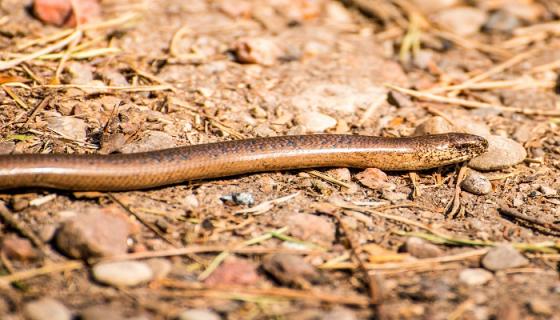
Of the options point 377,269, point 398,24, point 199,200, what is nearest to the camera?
point 377,269

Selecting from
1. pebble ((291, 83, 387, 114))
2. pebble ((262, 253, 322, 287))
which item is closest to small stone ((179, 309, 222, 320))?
pebble ((262, 253, 322, 287))

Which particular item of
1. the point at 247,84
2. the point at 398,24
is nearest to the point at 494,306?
the point at 247,84

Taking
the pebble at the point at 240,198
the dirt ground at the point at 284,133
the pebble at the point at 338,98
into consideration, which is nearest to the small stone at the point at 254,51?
the dirt ground at the point at 284,133

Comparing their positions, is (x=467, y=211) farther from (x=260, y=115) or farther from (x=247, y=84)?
(x=247, y=84)

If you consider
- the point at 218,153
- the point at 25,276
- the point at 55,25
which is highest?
the point at 55,25

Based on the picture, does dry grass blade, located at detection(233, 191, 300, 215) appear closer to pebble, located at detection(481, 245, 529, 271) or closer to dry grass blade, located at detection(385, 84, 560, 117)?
pebble, located at detection(481, 245, 529, 271)

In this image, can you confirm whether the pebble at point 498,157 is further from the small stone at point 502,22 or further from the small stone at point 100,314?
the small stone at point 100,314

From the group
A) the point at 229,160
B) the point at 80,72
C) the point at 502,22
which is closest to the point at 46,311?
the point at 229,160

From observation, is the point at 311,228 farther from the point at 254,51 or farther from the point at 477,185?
the point at 254,51
